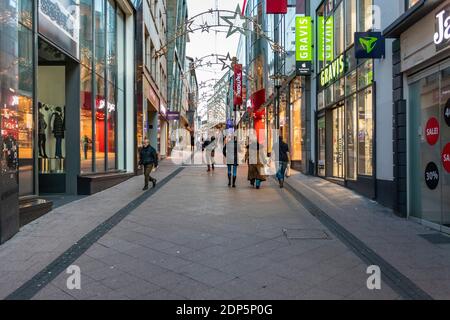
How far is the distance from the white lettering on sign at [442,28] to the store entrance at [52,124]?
922cm

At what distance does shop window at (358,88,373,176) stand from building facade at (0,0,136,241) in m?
7.60

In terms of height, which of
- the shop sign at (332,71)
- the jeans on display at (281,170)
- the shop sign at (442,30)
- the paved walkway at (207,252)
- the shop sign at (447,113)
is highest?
the shop sign at (332,71)

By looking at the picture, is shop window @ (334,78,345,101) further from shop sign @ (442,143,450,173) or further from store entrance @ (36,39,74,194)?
store entrance @ (36,39,74,194)

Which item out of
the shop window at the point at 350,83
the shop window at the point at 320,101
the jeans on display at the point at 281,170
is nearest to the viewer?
the shop window at the point at 350,83

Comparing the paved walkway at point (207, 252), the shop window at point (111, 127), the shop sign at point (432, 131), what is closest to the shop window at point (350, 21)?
the paved walkway at point (207, 252)

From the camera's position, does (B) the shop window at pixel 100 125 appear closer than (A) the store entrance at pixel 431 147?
No

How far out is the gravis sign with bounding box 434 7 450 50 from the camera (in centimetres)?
697

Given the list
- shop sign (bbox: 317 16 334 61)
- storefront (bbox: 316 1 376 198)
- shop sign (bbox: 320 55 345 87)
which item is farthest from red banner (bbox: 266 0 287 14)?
shop sign (bbox: 320 55 345 87)

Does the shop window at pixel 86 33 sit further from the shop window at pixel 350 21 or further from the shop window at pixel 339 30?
the shop window at pixel 339 30

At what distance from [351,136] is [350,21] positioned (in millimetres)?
3589

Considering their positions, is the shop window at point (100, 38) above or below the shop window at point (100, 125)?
above

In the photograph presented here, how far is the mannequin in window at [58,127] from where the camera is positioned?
12.4m
